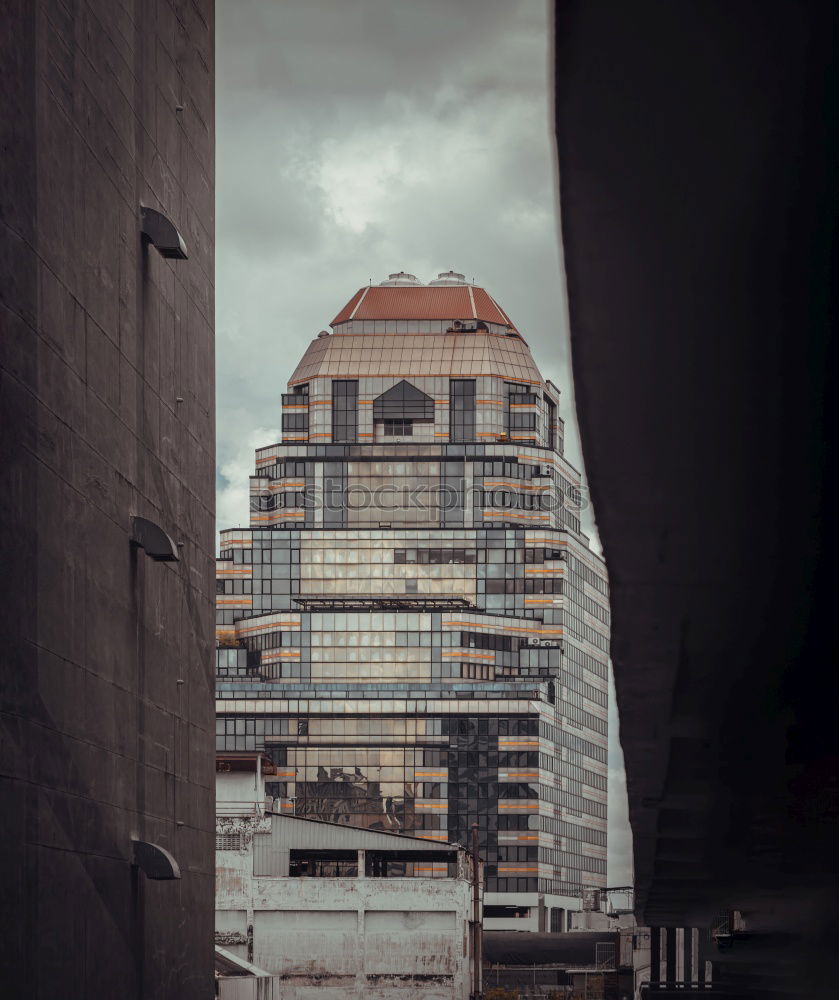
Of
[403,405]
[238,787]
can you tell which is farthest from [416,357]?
[238,787]

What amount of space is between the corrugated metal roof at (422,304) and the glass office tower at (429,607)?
1.03 feet

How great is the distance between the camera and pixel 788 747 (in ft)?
30.3

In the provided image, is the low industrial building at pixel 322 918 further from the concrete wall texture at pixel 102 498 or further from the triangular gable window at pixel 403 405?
the triangular gable window at pixel 403 405

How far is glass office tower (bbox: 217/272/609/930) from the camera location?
134000 millimetres

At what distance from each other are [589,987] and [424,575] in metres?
52.9

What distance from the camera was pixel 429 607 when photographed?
477 feet

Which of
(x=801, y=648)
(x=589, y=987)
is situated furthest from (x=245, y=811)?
(x=801, y=648)

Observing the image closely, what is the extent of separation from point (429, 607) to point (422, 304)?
38.6 m

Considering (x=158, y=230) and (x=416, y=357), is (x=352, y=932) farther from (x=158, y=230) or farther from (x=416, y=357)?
(x=416, y=357)

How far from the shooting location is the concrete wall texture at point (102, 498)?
15.1m

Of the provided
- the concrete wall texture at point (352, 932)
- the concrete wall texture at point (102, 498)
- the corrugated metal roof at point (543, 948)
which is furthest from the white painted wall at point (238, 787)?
the corrugated metal roof at point (543, 948)

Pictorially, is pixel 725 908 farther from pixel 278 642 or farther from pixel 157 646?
pixel 278 642

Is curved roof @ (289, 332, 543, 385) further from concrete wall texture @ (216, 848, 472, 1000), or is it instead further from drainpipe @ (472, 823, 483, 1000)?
concrete wall texture @ (216, 848, 472, 1000)

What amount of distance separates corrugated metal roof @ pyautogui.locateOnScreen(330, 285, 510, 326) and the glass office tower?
31cm
